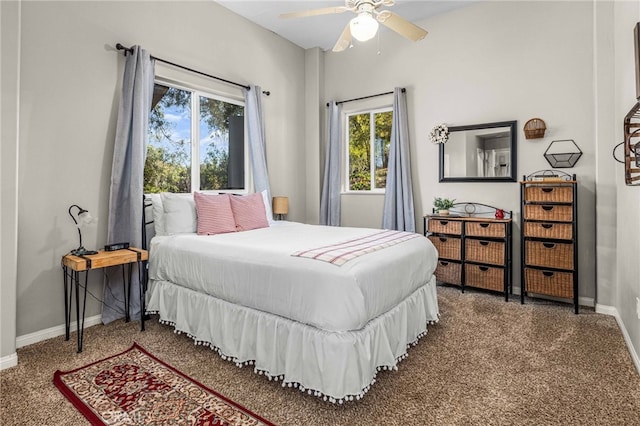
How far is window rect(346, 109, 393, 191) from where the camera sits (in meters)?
4.80

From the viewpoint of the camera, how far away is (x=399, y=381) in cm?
202

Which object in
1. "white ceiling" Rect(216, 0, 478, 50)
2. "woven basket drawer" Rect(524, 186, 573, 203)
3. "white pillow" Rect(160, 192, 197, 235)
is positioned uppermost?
"white ceiling" Rect(216, 0, 478, 50)

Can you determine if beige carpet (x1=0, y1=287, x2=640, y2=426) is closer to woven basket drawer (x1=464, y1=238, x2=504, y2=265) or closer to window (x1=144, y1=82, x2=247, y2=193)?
woven basket drawer (x1=464, y1=238, x2=504, y2=265)

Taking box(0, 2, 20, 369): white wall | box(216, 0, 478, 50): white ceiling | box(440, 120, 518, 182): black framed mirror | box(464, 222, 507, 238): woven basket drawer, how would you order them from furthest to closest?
box(216, 0, 478, 50): white ceiling < box(440, 120, 518, 182): black framed mirror < box(464, 222, 507, 238): woven basket drawer < box(0, 2, 20, 369): white wall

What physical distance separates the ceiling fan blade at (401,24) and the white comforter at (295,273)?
161 centimetres

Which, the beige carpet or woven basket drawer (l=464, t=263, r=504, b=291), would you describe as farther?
woven basket drawer (l=464, t=263, r=504, b=291)

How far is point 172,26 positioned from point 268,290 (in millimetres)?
2954

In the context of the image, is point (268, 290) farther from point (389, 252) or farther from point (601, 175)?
point (601, 175)

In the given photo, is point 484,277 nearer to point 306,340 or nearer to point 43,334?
point 306,340

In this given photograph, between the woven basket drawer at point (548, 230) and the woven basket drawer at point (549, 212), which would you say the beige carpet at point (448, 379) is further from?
the woven basket drawer at point (549, 212)

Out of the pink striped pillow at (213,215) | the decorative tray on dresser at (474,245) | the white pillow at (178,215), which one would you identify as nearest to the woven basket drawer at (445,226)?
the decorative tray on dresser at (474,245)

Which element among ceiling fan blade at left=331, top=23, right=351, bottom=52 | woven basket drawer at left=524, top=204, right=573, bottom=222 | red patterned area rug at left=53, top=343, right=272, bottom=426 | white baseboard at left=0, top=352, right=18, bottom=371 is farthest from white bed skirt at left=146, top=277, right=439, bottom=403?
ceiling fan blade at left=331, top=23, right=351, bottom=52

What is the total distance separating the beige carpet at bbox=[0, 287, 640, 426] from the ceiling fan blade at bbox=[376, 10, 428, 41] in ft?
7.61

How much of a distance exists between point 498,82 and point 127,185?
3.84 meters
